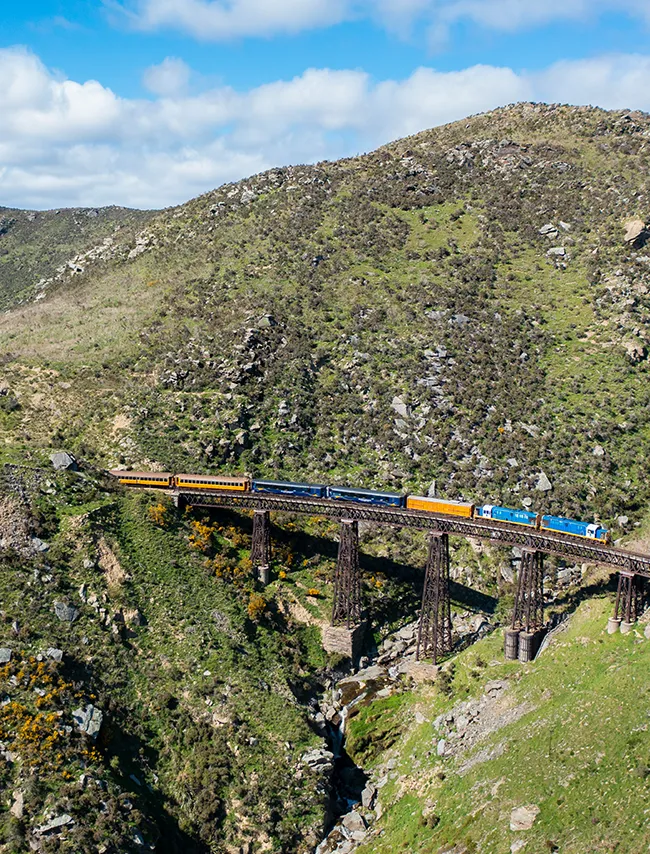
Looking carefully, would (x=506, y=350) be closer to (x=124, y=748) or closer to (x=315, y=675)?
(x=315, y=675)

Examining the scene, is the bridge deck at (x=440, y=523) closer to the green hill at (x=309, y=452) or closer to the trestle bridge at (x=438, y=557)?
the trestle bridge at (x=438, y=557)

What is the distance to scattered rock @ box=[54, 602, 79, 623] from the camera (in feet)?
185

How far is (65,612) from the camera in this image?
5659 centimetres

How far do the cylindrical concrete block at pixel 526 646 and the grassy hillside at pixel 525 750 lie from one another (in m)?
1.13

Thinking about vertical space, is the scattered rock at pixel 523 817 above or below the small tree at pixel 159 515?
below

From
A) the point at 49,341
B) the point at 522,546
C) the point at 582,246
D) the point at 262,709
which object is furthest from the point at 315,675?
the point at 582,246

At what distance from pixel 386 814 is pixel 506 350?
193 ft

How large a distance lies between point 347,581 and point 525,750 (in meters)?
22.0

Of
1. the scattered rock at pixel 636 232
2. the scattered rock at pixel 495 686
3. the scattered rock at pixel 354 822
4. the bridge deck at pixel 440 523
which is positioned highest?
the scattered rock at pixel 636 232

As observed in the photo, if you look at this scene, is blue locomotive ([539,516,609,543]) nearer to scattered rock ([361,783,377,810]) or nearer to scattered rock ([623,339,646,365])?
scattered rock ([361,783,377,810])

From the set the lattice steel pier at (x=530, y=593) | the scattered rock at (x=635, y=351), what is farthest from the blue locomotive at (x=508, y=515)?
the scattered rock at (x=635, y=351)

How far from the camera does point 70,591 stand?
58.8 meters

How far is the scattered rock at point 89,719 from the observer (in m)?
48.6

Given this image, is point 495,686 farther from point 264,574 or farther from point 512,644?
point 264,574
